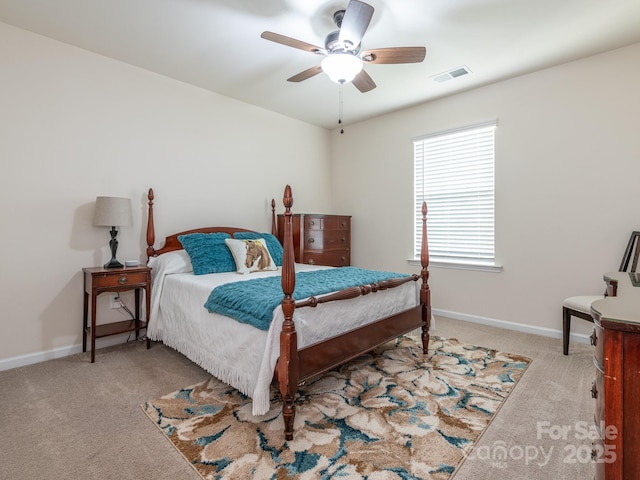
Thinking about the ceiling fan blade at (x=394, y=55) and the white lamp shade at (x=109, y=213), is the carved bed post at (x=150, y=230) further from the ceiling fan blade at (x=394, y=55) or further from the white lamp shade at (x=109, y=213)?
the ceiling fan blade at (x=394, y=55)

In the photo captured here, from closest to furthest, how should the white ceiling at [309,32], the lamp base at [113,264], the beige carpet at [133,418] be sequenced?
the beige carpet at [133,418]
the white ceiling at [309,32]
the lamp base at [113,264]

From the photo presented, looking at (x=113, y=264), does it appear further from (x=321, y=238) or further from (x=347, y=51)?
(x=347, y=51)

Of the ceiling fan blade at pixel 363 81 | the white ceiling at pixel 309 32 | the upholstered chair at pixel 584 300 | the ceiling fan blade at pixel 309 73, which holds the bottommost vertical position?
the upholstered chair at pixel 584 300

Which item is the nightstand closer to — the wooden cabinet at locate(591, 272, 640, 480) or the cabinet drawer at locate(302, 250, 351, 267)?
the cabinet drawer at locate(302, 250, 351, 267)

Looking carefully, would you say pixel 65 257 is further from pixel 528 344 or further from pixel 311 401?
pixel 528 344

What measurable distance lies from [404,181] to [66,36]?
3.79 meters

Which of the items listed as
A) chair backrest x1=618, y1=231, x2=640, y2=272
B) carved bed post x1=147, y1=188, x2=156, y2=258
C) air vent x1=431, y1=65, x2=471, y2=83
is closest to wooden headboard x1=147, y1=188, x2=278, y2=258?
carved bed post x1=147, y1=188, x2=156, y2=258

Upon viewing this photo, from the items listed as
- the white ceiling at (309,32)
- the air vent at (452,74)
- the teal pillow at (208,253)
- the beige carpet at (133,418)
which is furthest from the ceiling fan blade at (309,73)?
the beige carpet at (133,418)

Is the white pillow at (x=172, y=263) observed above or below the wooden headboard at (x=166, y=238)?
below

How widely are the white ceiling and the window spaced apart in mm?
688

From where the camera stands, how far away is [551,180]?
3.28 m

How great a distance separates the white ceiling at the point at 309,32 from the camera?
233 cm

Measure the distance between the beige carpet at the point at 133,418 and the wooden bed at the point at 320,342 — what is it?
594 millimetres

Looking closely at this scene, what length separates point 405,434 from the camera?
178 centimetres
